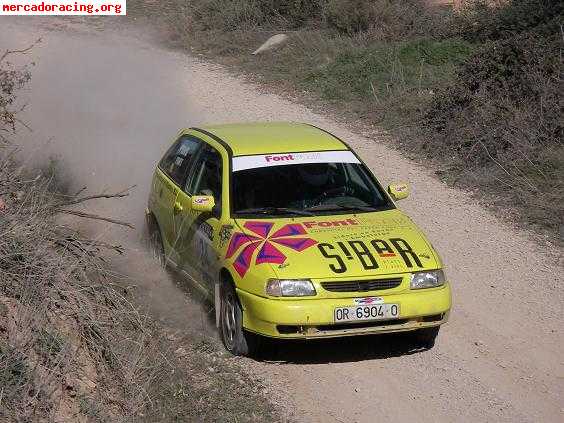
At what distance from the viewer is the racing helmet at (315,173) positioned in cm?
925

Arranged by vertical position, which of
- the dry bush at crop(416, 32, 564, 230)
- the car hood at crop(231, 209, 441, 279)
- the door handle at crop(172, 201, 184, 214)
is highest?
the car hood at crop(231, 209, 441, 279)

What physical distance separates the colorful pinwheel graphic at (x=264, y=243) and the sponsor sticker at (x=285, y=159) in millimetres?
855

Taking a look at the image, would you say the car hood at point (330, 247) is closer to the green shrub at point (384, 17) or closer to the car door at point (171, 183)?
the car door at point (171, 183)

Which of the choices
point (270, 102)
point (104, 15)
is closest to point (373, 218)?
point (270, 102)

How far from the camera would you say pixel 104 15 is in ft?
97.8

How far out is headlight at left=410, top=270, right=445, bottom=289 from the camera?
8.01 m

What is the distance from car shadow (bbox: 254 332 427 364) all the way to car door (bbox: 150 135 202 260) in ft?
6.42

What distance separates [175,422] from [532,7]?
1417cm

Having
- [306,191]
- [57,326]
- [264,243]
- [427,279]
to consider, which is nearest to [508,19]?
[306,191]

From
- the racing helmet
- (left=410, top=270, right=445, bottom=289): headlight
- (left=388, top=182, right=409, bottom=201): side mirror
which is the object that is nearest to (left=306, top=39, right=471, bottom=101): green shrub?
(left=388, top=182, right=409, bottom=201): side mirror

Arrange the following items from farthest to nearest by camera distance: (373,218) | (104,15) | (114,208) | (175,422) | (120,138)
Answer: (104,15), (120,138), (114,208), (373,218), (175,422)

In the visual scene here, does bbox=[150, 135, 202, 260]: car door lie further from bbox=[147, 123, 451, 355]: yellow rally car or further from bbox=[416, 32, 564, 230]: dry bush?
bbox=[416, 32, 564, 230]: dry bush

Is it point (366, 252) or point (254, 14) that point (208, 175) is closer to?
point (366, 252)

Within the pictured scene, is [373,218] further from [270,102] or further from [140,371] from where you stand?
[270,102]
